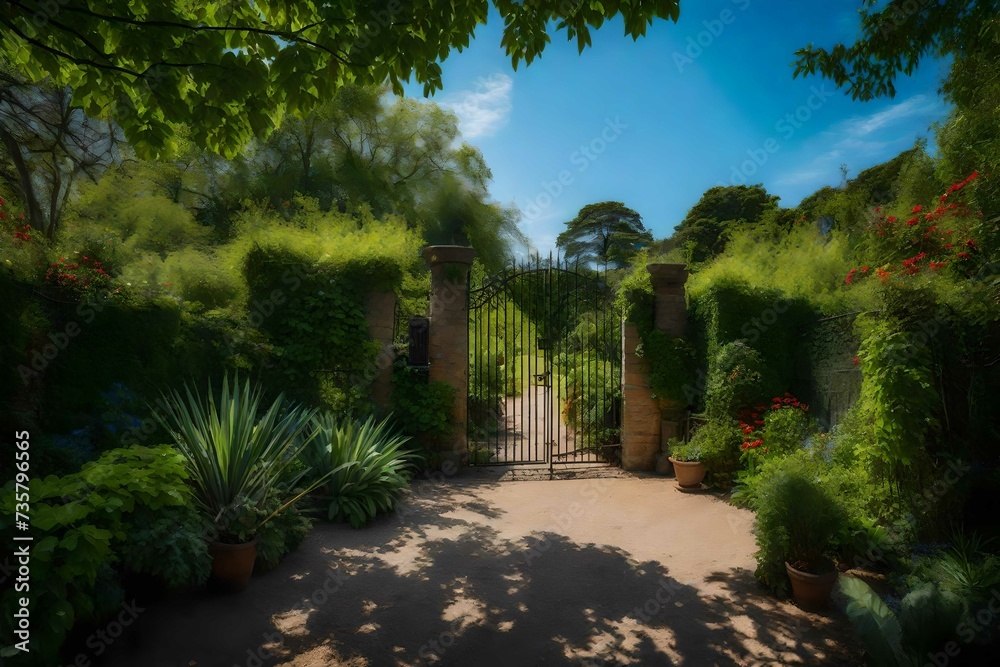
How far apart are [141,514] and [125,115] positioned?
7.89ft

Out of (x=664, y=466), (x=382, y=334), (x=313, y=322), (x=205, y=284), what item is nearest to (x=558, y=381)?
(x=664, y=466)

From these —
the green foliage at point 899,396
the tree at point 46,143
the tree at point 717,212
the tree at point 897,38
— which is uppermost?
the tree at point 717,212

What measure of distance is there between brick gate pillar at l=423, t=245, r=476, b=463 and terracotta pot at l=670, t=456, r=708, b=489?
3055 mm

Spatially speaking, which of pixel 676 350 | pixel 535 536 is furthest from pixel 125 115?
pixel 676 350

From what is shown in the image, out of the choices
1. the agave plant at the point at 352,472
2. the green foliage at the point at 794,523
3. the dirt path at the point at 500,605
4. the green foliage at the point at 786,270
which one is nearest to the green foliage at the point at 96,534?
the dirt path at the point at 500,605

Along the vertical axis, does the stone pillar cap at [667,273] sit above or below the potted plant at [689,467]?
above

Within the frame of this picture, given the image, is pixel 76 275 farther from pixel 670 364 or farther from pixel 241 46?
pixel 670 364

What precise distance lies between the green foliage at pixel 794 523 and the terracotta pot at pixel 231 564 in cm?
387

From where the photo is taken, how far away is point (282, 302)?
263 inches

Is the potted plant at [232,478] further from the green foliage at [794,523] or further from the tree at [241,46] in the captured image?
the green foliage at [794,523]

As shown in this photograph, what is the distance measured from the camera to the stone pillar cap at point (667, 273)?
7.67 metres

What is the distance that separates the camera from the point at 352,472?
529cm

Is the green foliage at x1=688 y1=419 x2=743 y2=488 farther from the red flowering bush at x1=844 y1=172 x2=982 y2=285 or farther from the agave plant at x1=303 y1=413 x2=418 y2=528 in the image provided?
the agave plant at x1=303 y1=413 x2=418 y2=528

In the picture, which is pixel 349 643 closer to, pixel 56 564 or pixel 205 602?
pixel 205 602
